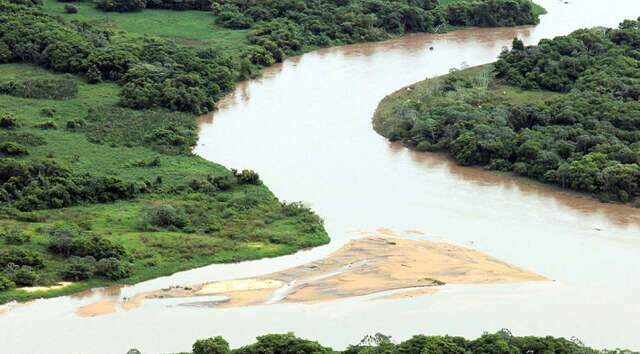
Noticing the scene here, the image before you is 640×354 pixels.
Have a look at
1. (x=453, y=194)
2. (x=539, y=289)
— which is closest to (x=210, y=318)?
(x=539, y=289)

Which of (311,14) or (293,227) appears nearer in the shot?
(293,227)

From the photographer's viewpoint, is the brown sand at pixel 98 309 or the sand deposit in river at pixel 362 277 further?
the sand deposit in river at pixel 362 277

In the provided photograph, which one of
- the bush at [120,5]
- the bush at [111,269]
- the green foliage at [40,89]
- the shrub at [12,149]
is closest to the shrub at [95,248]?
the bush at [111,269]

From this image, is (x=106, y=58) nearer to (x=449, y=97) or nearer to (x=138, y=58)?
(x=138, y=58)

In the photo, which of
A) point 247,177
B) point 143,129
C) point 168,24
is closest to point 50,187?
point 247,177

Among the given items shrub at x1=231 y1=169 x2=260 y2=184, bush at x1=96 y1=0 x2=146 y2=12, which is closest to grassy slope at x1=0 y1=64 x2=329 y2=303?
shrub at x1=231 y1=169 x2=260 y2=184

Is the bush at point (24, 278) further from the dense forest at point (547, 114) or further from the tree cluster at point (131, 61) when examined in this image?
the dense forest at point (547, 114)
